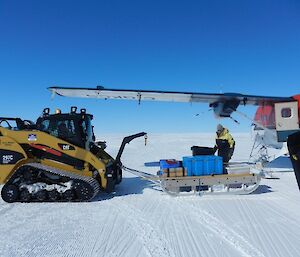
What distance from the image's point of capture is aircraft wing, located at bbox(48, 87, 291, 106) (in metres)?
11.2

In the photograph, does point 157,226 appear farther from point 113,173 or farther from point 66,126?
point 66,126

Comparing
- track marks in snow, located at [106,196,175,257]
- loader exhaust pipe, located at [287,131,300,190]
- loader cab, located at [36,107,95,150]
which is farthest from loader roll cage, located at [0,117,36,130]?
loader exhaust pipe, located at [287,131,300,190]

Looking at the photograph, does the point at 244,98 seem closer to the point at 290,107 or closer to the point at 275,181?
the point at 290,107

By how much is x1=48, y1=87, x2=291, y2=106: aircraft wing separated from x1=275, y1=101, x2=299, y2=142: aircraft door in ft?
1.11

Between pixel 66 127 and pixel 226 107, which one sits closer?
pixel 66 127

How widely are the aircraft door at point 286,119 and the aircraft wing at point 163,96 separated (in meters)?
Result: 0.34

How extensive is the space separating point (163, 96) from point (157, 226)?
7.33 metres

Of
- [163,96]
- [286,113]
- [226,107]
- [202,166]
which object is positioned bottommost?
[202,166]

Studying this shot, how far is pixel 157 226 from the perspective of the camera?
5609mm

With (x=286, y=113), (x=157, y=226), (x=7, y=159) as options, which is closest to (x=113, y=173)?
(x=7, y=159)

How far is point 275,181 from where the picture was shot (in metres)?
10.1

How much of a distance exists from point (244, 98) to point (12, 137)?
8.29 meters

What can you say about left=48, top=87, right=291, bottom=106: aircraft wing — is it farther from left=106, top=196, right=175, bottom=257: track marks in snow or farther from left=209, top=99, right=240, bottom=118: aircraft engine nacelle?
left=106, top=196, right=175, bottom=257: track marks in snow

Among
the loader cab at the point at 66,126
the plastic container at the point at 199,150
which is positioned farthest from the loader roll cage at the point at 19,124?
the plastic container at the point at 199,150
